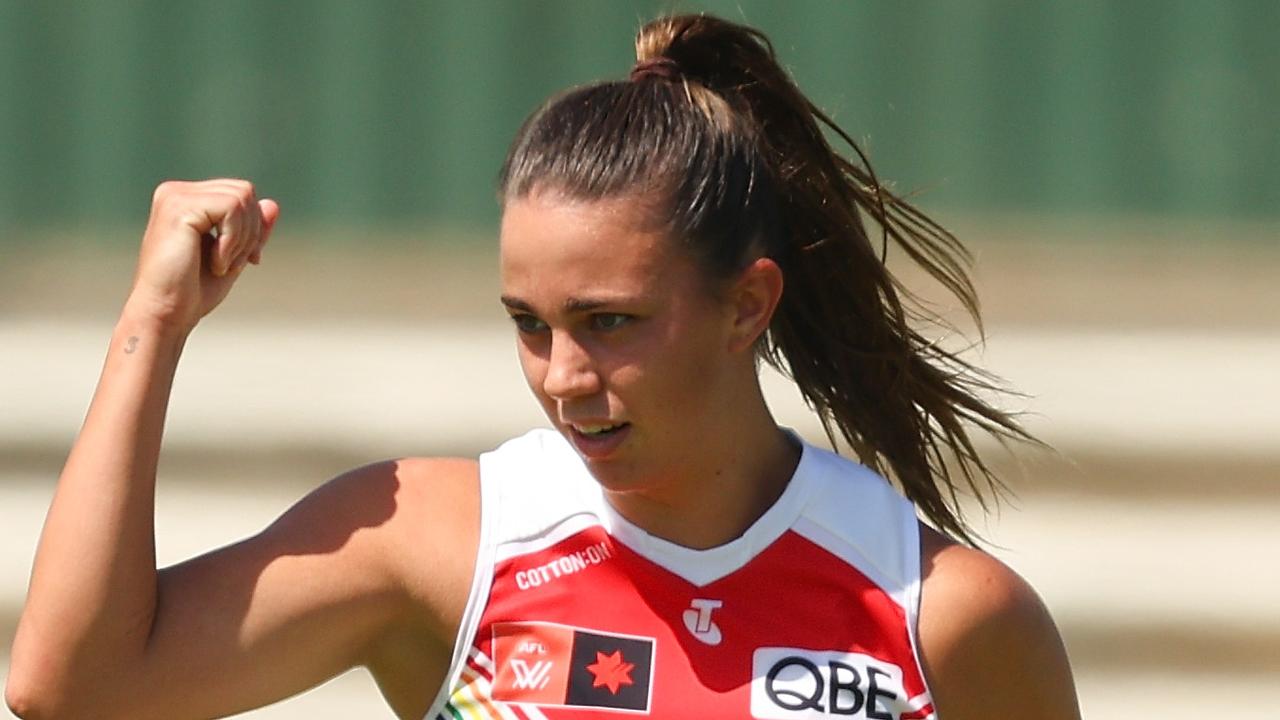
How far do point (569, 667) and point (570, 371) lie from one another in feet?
1.12

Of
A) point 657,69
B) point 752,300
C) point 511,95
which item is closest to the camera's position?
point 752,300

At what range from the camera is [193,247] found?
2252mm

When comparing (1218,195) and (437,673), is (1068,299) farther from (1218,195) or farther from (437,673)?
(437,673)

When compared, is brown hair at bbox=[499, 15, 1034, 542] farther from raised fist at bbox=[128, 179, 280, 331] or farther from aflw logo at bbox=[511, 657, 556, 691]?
aflw logo at bbox=[511, 657, 556, 691]

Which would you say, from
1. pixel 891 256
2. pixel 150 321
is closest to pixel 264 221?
pixel 150 321

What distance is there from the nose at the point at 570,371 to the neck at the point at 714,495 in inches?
8.2

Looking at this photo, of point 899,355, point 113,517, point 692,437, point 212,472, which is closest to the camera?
point 113,517

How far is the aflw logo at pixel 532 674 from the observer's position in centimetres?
235

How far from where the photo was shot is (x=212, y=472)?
4.79m

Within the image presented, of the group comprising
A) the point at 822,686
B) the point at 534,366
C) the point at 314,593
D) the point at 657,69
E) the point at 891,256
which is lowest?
the point at 822,686

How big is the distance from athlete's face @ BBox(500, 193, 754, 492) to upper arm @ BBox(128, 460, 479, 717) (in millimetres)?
204

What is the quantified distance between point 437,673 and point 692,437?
39 cm

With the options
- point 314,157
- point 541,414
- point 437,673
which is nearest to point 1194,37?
point 541,414

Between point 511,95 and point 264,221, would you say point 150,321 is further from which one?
point 511,95
